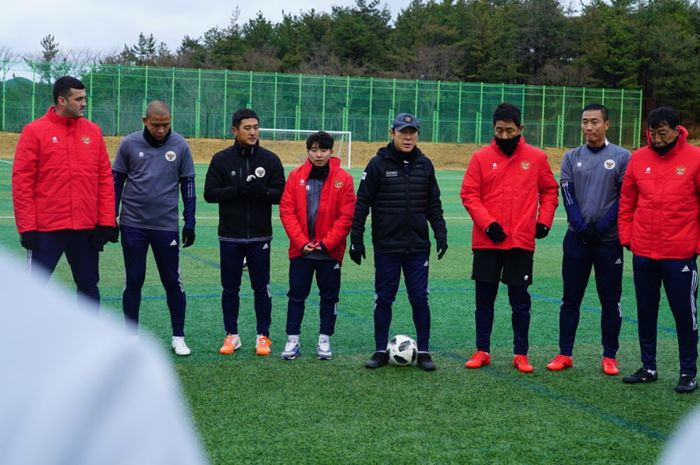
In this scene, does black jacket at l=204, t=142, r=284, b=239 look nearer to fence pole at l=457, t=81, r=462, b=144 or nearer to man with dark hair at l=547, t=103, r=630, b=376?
man with dark hair at l=547, t=103, r=630, b=376

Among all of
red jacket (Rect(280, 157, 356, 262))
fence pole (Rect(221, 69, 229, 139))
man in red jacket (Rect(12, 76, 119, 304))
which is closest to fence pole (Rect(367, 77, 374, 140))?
fence pole (Rect(221, 69, 229, 139))

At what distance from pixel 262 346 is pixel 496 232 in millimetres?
2067

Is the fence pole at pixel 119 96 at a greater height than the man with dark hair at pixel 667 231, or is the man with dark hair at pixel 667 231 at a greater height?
the fence pole at pixel 119 96

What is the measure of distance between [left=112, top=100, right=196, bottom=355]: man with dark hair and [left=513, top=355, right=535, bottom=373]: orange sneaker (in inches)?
99.5

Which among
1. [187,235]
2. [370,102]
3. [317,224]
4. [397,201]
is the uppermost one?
[370,102]

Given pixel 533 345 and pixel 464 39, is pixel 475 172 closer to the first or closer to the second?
pixel 533 345

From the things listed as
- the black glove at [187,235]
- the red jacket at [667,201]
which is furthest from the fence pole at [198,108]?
the red jacket at [667,201]

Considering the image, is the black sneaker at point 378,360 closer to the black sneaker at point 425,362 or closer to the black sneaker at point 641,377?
the black sneaker at point 425,362

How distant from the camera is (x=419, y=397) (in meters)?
6.36

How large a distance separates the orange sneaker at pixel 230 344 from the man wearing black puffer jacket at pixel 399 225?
111cm

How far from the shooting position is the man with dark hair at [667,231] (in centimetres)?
668

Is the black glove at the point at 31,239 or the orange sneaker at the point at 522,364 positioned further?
the orange sneaker at the point at 522,364

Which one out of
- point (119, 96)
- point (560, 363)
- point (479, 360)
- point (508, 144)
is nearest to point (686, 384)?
point (560, 363)

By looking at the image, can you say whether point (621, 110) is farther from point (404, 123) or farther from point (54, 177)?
point (54, 177)
